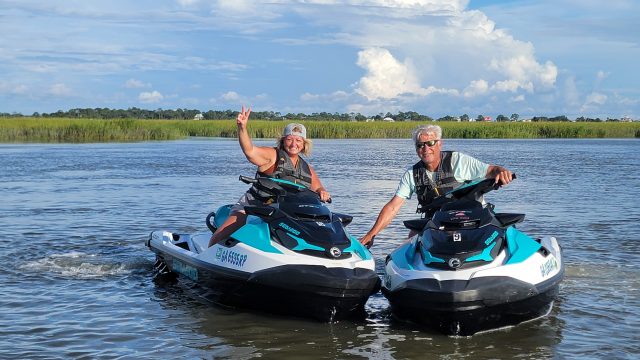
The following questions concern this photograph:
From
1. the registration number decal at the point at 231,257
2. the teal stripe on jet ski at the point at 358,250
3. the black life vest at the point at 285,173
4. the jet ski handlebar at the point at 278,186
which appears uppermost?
the black life vest at the point at 285,173

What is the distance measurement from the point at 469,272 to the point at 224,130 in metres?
59.1

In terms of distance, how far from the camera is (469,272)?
6.22 meters

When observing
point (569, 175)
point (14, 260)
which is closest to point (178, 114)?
point (569, 175)

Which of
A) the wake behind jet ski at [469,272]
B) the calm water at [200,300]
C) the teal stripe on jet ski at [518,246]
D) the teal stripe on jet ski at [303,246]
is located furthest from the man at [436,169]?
the calm water at [200,300]

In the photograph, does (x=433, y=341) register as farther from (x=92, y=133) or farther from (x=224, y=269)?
(x=92, y=133)

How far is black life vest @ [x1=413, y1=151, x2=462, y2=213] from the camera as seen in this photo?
7285 millimetres

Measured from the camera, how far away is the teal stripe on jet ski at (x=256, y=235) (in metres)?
6.94

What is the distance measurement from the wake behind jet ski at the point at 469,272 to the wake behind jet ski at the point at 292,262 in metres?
0.38

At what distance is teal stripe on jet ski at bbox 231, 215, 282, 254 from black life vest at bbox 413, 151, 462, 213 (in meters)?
1.43

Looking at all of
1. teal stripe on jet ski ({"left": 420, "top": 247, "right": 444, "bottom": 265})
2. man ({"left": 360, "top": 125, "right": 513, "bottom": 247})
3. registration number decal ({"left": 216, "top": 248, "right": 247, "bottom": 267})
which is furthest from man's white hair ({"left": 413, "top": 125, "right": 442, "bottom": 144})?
registration number decal ({"left": 216, "top": 248, "right": 247, "bottom": 267})

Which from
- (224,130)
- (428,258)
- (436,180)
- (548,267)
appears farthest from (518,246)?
(224,130)

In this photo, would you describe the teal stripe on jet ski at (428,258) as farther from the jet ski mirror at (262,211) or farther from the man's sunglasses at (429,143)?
the jet ski mirror at (262,211)

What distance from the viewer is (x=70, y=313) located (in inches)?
292

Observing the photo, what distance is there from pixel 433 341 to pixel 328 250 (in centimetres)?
114
